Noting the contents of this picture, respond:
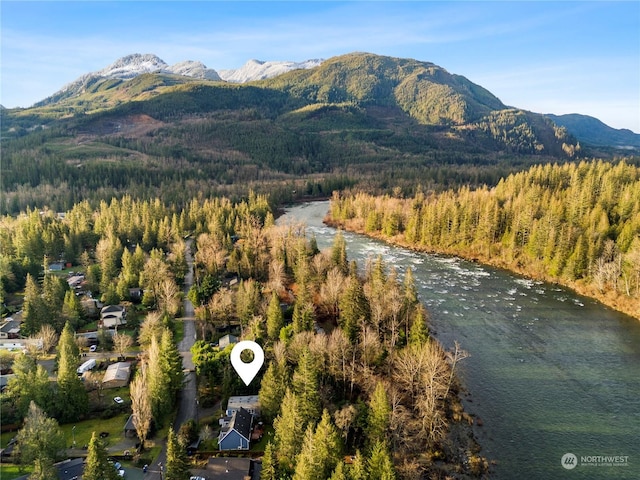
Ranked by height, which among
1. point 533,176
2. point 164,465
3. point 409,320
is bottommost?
point 164,465

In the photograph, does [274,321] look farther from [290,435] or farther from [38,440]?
[38,440]

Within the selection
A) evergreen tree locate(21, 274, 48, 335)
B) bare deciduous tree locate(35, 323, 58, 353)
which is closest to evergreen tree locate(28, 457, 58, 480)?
bare deciduous tree locate(35, 323, 58, 353)

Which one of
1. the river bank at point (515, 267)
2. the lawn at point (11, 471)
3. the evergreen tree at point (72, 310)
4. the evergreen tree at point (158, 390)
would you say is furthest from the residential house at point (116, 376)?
the river bank at point (515, 267)

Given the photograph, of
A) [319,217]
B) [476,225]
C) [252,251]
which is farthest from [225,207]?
[476,225]

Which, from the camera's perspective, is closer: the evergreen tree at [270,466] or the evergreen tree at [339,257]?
the evergreen tree at [270,466]

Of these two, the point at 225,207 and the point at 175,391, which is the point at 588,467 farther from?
the point at 225,207

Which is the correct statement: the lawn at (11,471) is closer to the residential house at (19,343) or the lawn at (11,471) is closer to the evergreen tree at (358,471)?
the residential house at (19,343)

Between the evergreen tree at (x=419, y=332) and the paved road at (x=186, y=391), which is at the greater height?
the evergreen tree at (x=419, y=332)
